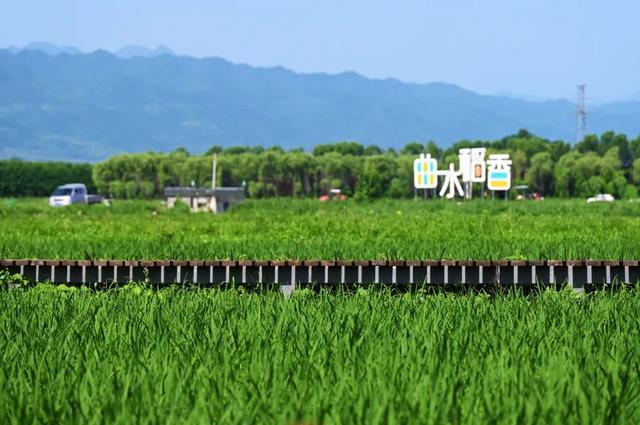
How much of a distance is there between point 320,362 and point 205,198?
4362 centimetres

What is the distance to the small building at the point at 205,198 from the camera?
4928cm

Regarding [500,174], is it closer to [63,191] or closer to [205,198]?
[205,198]

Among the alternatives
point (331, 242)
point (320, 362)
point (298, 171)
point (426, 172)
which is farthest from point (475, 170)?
point (298, 171)

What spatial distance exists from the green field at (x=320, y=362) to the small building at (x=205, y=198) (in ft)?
127

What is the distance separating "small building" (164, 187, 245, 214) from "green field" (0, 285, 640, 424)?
3884cm

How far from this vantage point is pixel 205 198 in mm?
49719

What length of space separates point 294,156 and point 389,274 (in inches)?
4017

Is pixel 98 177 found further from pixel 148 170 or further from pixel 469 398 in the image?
pixel 469 398

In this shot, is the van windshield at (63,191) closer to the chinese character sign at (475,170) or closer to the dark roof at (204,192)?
the dark roof at (204,192)

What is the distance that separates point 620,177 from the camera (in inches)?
3797

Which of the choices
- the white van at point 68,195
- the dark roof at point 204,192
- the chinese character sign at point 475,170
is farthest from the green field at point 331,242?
the white van at point 68,195

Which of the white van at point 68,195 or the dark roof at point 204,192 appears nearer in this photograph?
the dark roof at point 204,192

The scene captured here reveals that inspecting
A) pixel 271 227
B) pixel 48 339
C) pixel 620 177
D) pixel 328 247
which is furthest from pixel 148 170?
pixel 48 339

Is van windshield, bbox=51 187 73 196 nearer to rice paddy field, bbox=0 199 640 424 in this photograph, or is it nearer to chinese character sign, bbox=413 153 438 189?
chinese character sign, bbox=413 153 438 189
